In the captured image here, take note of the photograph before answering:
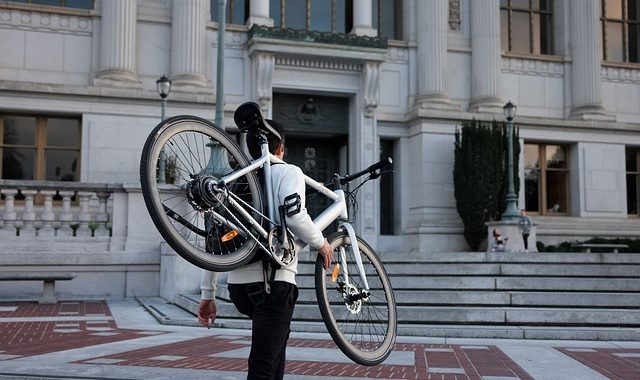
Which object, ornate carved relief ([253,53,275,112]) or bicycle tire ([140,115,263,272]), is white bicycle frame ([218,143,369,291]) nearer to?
bicycle tire ([140,115,263,272])

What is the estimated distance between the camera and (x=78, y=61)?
1980 centimetres

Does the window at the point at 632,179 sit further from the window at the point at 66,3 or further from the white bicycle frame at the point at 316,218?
the white bicycle frame at the point at 316,218

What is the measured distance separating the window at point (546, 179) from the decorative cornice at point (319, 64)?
6969 millimetres

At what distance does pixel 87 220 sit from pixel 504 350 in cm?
1054

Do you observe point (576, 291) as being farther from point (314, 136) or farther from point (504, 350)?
point (314, 136)

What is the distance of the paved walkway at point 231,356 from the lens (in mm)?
6469

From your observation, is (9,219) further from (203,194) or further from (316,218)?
(203,194)

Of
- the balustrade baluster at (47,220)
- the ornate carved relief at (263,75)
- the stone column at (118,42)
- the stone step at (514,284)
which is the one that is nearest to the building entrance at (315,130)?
the ornate carved relief at (263,75)

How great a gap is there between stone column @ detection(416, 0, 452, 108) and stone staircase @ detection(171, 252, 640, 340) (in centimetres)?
978

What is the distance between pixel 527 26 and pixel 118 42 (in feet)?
47.5

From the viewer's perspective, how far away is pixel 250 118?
13.3ft

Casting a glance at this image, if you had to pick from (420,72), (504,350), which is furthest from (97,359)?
(420,72)

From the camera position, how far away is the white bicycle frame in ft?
12.6

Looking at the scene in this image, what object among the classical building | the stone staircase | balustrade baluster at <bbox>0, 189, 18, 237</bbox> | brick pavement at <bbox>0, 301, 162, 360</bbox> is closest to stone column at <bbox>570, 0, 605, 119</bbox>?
the classical building
